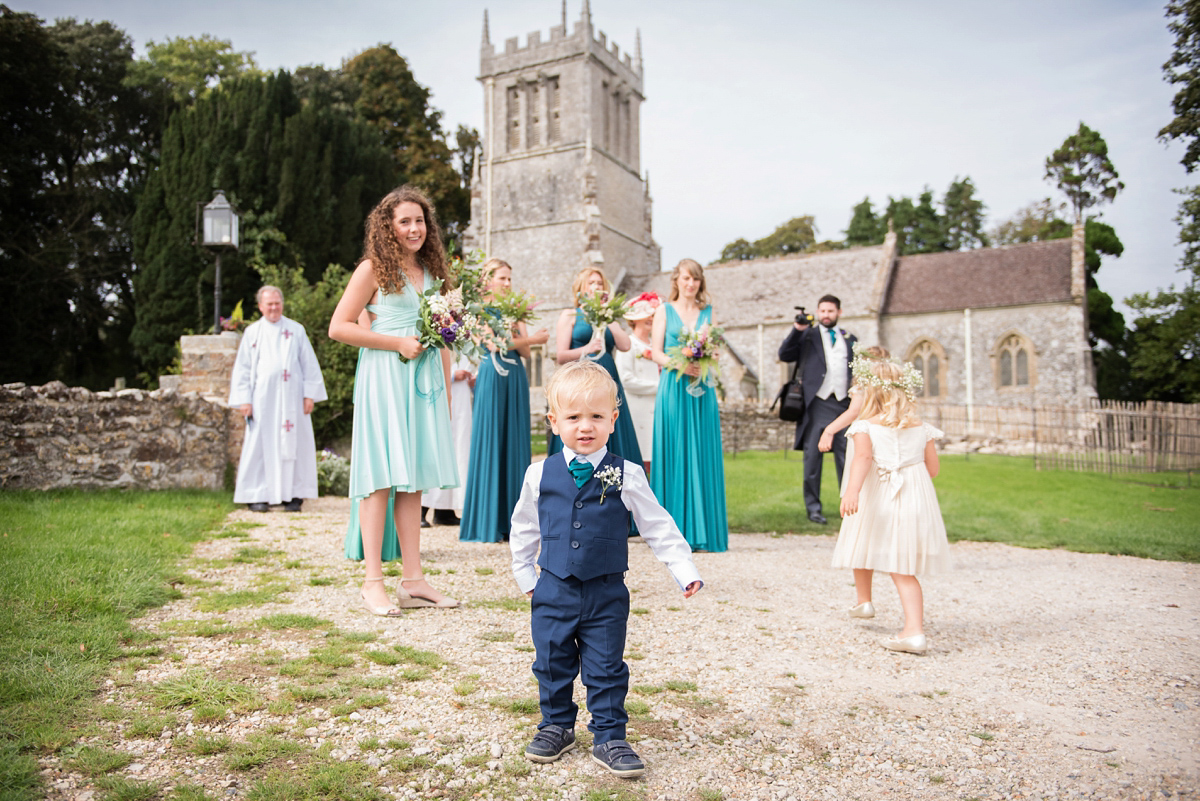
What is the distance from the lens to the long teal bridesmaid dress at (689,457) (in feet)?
20.7

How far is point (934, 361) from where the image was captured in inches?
1396

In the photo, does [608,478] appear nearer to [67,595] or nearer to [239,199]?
[67,595]

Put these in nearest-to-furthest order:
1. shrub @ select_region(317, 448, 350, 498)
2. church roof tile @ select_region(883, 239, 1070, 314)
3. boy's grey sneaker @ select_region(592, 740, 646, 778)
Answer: boy's grey sneaker @ select_region(592, 740, 646, 778), shrub @ select_region(317, 448, 350, 498), church roof tile @ select_region(883, 239, 1070, 314)

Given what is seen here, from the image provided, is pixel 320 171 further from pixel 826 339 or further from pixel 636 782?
pixel 636 782

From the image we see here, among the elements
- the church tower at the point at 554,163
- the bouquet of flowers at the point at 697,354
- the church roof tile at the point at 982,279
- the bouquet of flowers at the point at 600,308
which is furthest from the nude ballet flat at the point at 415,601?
the church tower at the point at 554,163

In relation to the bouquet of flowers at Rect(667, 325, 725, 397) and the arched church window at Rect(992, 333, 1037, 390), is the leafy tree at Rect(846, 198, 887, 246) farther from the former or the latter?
the bouquet of flowers at Rect(667, 325, 725, 397)

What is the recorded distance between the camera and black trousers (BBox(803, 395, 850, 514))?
8398 mm

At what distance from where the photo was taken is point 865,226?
50.9 metres

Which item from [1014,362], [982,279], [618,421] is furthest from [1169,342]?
[618,421]

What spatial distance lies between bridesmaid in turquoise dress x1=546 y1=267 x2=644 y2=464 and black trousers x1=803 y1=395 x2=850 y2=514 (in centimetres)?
267

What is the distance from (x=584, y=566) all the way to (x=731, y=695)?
113 centimetres

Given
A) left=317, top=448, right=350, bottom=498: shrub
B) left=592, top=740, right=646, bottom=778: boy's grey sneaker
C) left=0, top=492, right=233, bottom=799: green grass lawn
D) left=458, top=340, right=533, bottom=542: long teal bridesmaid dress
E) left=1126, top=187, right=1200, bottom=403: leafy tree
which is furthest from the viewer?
left=1126, top=187, right=1200, bottom=403: leafy tree

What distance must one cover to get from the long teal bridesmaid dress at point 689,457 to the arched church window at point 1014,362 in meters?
31.7

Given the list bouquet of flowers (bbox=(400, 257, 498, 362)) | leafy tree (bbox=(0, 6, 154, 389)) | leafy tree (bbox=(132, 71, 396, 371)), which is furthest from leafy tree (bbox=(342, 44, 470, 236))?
bouquet of flowers (bbox=(400, 257, 498, 362))
